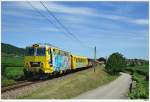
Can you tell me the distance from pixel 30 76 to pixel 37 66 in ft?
3.39

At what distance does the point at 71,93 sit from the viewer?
2105 cm

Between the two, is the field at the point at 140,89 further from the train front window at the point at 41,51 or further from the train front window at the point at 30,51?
the train front window at the point at 30,51

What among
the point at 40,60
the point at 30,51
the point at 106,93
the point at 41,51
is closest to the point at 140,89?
the point at 106,93

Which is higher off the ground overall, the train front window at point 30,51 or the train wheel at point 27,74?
the train front window at point 30,51

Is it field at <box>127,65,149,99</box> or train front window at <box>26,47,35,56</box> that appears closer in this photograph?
field at <box>127,65,149,99</box>

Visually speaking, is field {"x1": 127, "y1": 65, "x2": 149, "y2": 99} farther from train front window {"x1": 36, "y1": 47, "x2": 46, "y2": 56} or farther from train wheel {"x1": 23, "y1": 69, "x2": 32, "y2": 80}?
train wheel {"x1": 23, "y1": 69, "x2": 32, "y2": 80}

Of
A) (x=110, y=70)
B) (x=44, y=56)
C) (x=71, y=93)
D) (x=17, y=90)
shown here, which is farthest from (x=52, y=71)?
(x=110, y=70)

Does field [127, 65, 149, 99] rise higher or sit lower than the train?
lower

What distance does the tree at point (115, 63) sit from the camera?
6309 centimetres

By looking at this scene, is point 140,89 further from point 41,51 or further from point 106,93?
point 41,51

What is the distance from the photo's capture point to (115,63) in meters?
63.4

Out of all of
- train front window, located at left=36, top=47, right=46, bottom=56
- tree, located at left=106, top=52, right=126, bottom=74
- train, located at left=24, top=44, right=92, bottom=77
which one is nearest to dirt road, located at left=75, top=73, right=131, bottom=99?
train, located at left=24, top=44, right=92, bottom=77

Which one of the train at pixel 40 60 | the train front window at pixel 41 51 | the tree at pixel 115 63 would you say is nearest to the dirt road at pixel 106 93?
the train at pixel 40 60

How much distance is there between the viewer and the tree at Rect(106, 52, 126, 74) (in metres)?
63.1
